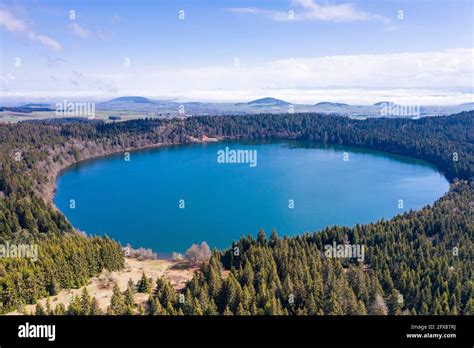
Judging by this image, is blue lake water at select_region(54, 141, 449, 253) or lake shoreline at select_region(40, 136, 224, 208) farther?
lake shoreline at select_region(40, 136, 224, 208)

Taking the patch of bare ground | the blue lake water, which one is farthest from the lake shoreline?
the patch of bare ground

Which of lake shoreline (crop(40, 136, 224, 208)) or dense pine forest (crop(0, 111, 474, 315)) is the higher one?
lake shoreline (crop(40, 136, 224, 208))

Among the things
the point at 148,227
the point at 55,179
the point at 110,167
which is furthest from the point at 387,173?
the point at 55,179

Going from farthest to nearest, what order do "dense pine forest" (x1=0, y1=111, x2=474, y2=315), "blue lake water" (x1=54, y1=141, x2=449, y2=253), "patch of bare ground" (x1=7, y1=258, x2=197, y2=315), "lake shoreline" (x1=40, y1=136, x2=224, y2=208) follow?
"lake shoreline" (x1=40, y1=136, x2=224, y2=208)
"blue lake water" (x1=54, y1=141, x2=449, y2=253)
"patch of bare ground" (x1=7, y1=258, x2=197, y2=315)
"dense pine forest" (x1=0, y1=111, x2=474, y2=315)

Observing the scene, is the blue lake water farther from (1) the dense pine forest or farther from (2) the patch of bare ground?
(1) the dense pine forest

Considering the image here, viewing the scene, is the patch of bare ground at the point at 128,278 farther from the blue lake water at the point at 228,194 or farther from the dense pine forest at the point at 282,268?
the blue lake water at the point at 228,194

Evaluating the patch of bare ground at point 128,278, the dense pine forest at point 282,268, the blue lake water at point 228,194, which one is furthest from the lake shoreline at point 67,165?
the patch of bare ground at point 128,278

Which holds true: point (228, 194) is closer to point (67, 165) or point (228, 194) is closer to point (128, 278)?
point (128, 278)
